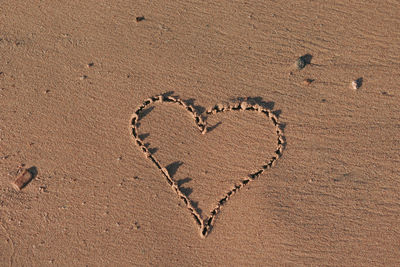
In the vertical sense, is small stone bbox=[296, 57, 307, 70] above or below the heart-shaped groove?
above

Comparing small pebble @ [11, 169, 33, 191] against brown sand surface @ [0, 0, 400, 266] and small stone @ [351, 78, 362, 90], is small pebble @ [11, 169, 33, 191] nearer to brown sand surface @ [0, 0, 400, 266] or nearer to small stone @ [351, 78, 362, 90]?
brown sand surface @ [0, 0, 400, 266]

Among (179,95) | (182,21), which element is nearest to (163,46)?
(182,21)

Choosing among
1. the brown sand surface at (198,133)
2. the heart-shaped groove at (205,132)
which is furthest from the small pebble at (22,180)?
the heart-shaped groove at (205,132)

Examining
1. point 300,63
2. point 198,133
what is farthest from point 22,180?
point 300,63

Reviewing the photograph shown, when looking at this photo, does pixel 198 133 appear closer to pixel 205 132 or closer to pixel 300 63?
pixel 205 132

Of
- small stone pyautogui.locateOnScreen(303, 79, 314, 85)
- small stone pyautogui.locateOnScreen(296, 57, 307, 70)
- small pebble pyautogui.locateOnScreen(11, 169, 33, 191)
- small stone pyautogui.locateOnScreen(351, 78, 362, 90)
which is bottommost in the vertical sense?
small pebble pyautogui.locateOnScreen(11, 169, 33, 191)

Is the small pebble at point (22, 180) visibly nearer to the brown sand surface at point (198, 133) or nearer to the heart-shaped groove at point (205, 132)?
the brown sand surface at point (198, 133)

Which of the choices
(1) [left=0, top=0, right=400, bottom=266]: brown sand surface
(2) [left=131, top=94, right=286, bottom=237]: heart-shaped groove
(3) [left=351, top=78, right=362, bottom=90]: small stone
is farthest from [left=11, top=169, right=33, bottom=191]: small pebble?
(3) [left=351, top=78, right=362, bottom=90]: small stone
